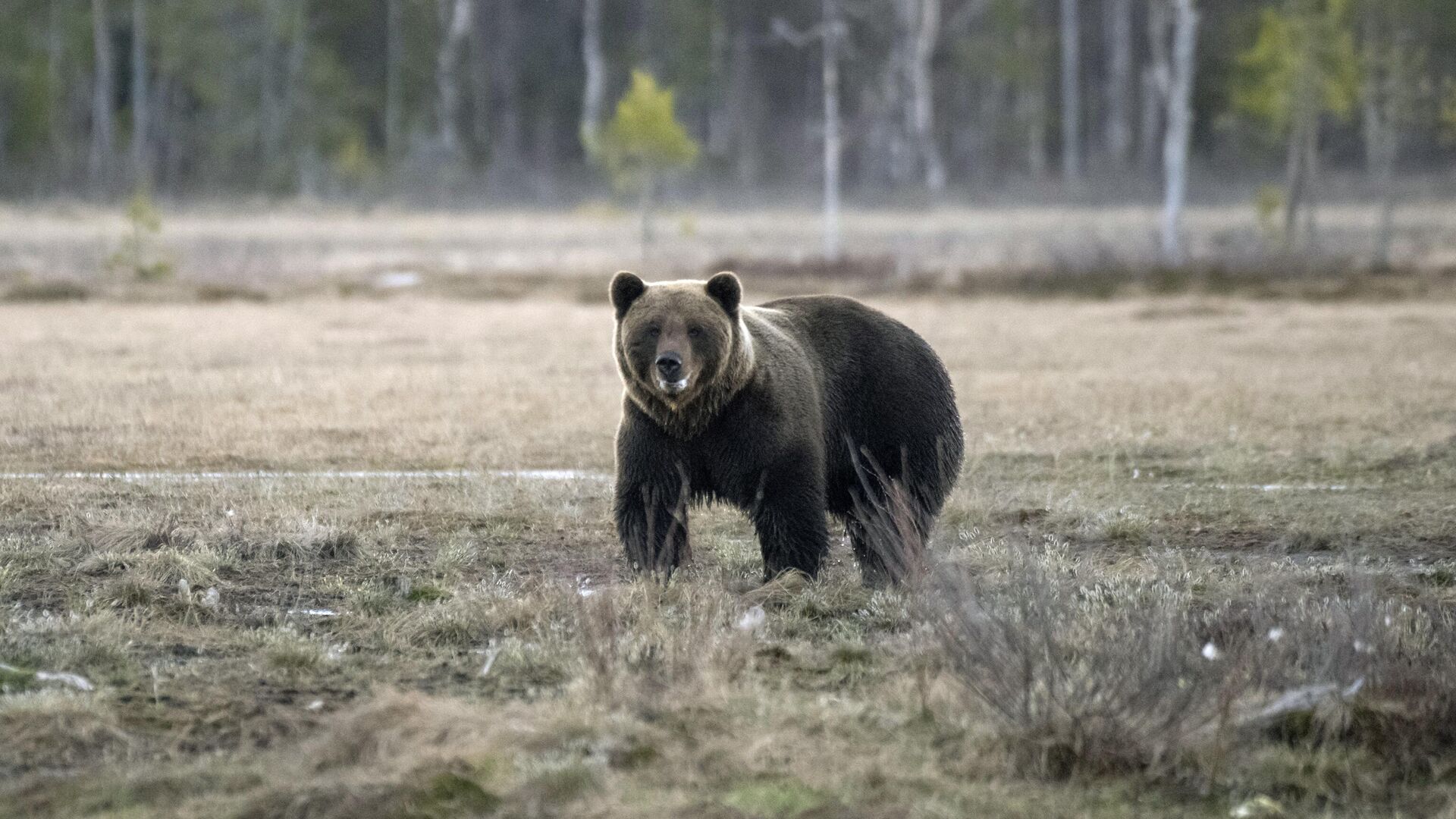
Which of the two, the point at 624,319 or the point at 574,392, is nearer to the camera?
the point at 624,319

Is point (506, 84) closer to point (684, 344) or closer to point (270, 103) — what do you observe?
point (270, 103)

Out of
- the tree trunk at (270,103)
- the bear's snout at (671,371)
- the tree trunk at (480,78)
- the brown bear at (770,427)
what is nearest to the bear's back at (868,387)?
the brown bear at (770,427)

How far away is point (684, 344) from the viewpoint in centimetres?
686

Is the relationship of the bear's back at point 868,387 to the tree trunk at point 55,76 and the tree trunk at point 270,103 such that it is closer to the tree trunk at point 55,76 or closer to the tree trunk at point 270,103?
the tree trunk at point 270,103

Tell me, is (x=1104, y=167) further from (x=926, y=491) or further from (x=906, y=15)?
(x=926, y=491)

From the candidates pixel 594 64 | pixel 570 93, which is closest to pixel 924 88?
pixel 594 64

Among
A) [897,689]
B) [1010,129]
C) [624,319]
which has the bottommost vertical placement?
[897,689]

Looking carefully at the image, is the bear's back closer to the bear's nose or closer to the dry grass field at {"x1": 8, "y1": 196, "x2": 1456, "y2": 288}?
the bear's nose

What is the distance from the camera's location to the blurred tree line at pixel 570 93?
2254 inches

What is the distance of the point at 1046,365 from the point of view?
57.2 ft

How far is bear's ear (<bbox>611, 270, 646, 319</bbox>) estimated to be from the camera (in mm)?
7172

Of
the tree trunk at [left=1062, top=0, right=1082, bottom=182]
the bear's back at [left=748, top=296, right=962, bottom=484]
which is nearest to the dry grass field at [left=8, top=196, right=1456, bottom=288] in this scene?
A: the tree trunk at [left=1062, top=0, right=1082, bottom=182]

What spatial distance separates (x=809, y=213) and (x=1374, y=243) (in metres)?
19.8

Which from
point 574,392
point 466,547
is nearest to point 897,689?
point 466,547
